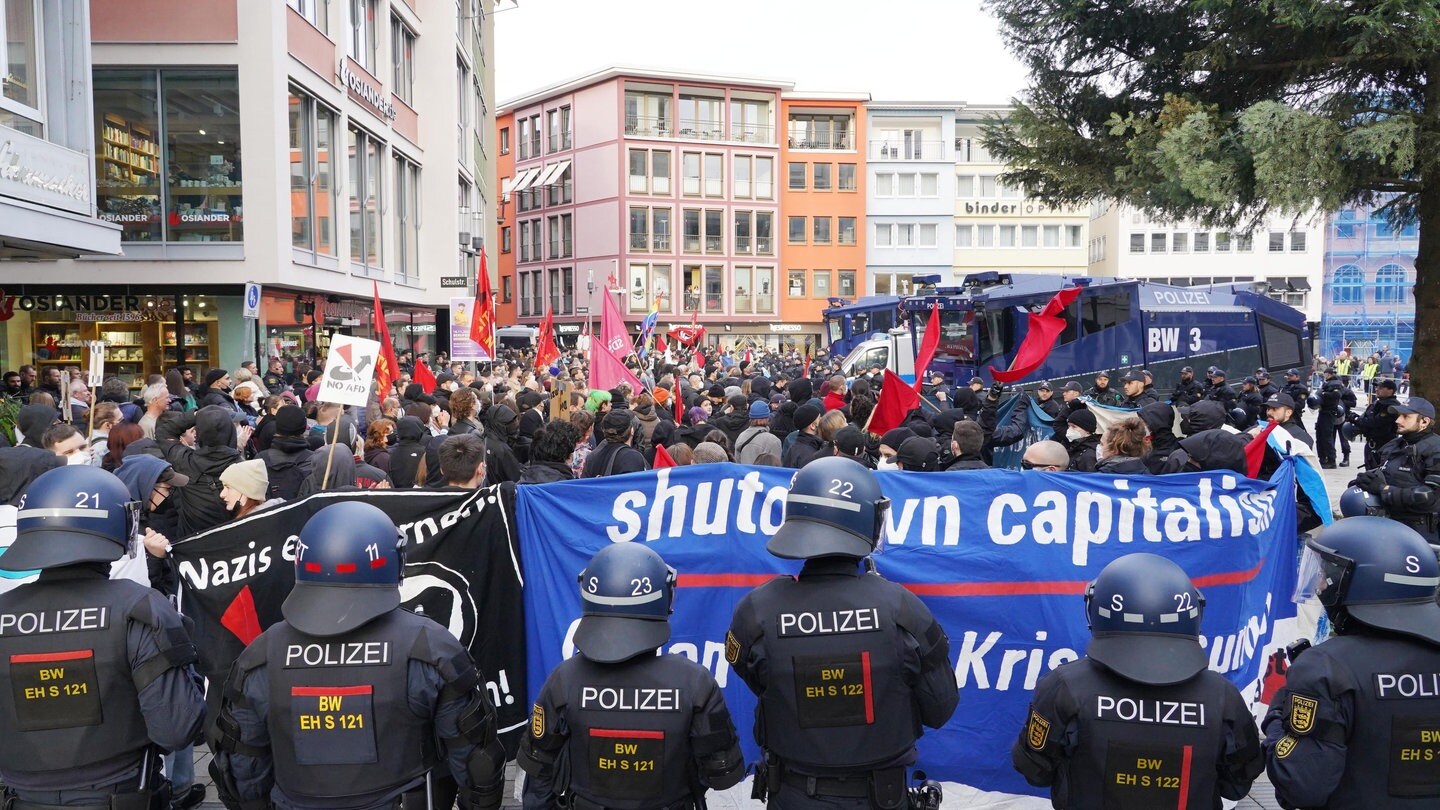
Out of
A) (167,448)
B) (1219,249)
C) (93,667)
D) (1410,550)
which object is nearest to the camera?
(1410,550)

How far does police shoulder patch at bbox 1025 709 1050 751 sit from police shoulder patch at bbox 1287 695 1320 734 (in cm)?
75

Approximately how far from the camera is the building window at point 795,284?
6488 cm

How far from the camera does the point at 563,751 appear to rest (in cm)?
360

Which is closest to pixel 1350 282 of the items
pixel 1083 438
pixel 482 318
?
pixel 482 318

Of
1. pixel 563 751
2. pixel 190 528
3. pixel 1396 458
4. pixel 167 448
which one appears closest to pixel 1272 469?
pixel 1396 458

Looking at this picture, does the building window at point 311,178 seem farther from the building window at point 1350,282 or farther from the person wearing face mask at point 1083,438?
the building window at point 1350,282

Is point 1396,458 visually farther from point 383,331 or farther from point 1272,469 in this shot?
point 383,331

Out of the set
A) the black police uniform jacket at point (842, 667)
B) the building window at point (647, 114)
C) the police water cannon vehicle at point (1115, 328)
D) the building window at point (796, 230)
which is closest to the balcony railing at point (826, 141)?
the building window at point (796, 230)

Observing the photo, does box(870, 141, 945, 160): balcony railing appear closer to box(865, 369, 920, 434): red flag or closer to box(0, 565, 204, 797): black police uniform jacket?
box(865, 369, 920, 434): red flag

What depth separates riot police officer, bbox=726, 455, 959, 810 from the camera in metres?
3.75

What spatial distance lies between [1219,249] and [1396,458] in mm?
62322

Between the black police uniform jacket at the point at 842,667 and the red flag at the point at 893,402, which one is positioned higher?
the red flag at the point at 893,402

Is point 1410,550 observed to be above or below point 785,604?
above

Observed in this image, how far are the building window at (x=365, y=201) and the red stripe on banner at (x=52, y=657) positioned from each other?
2350cm
